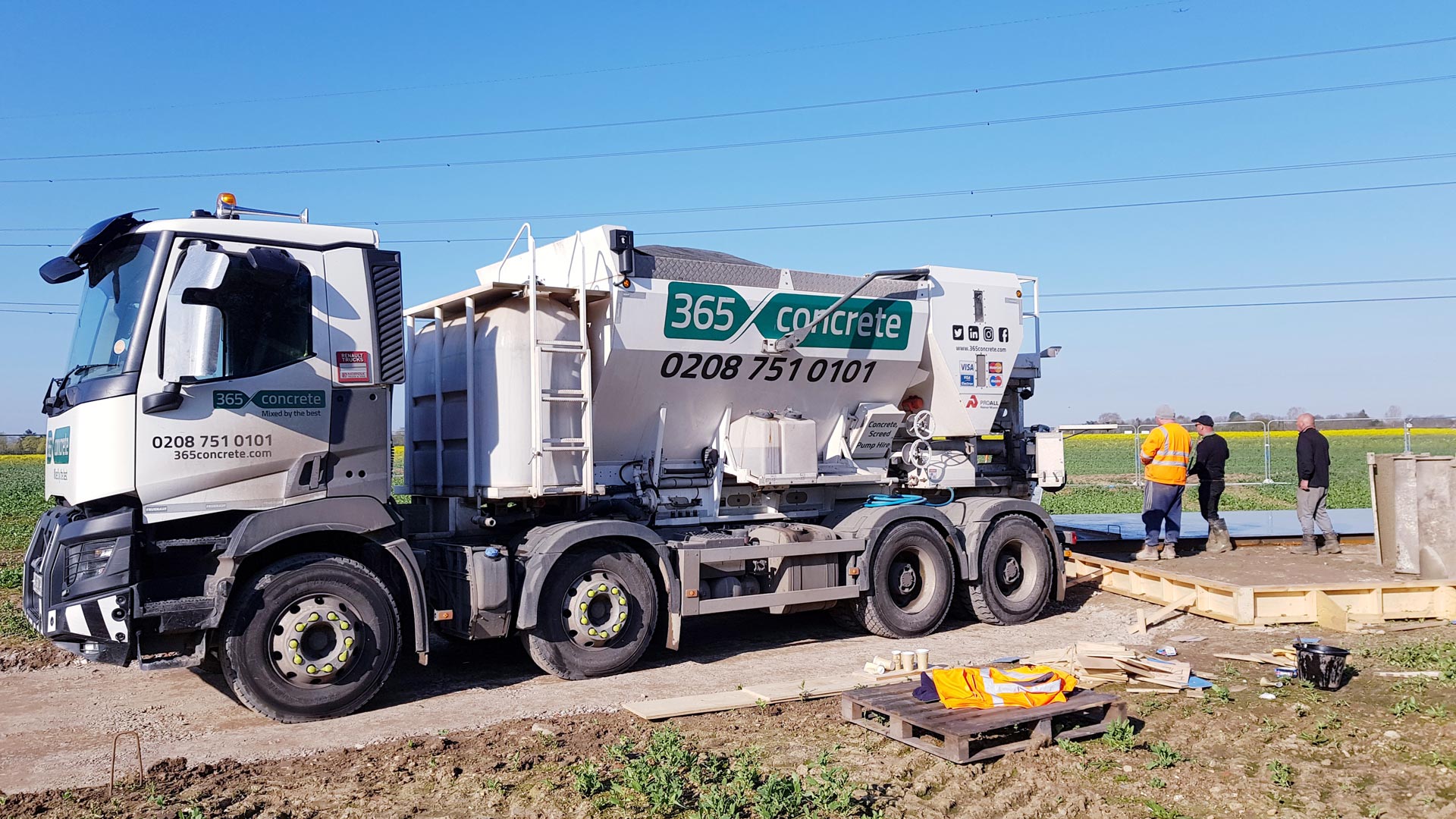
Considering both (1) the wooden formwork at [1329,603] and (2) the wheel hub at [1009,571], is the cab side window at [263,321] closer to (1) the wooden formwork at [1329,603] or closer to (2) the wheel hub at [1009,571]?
(2) the wheel hub at [1009,571]

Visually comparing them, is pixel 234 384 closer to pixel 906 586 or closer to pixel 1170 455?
pixel 906 586

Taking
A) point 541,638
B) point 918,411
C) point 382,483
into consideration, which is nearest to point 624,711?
point 541,638

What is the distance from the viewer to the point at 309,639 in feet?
24.6

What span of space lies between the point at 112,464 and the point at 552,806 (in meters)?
3.86

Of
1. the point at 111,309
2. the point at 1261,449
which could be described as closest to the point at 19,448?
the point at 111,309

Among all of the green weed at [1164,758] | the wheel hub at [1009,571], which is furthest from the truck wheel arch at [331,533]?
the wheel hub at [1009,571]

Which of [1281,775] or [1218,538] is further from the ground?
[1218,538]

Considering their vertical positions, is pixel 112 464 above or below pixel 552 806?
above

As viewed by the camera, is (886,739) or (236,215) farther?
(236,215)

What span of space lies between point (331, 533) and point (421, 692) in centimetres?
155

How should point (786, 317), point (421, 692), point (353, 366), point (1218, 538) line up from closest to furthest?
point (353, 366), point (421, 692), point (786, 317), point (1218, 538)

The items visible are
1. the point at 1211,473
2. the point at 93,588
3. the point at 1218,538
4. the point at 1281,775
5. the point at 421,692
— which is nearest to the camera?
the point at 1281,775

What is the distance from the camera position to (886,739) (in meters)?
6.79

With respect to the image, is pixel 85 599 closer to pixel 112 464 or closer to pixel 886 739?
pixel 112 464
